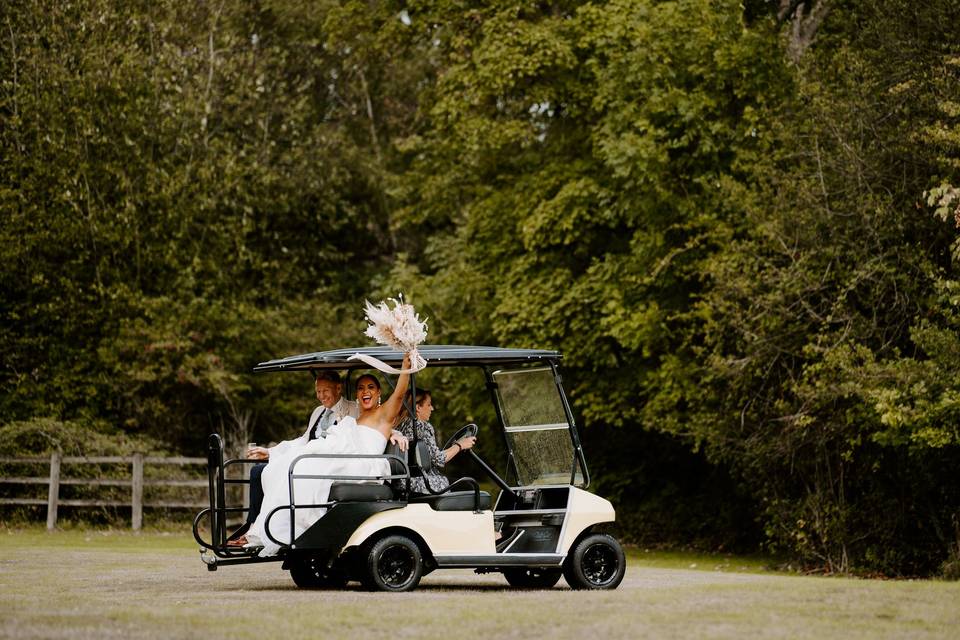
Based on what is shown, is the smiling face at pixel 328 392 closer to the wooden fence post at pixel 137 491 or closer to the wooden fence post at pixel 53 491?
the wooden fence post at pixel 137 491

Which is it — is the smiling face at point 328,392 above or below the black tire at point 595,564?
above

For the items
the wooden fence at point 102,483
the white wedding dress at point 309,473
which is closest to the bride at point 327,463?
the white wedding dress at point 309,473

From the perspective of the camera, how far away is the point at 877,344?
19.2m

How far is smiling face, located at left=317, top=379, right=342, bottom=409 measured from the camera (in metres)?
13.0

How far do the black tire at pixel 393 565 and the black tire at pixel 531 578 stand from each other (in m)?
1.42

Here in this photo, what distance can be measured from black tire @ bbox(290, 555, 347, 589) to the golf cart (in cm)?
1

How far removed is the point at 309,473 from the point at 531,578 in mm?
2593

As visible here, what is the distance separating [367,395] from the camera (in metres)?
12.3

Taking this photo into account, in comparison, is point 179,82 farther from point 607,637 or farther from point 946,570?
point 607,637

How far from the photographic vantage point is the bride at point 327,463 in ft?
39.0

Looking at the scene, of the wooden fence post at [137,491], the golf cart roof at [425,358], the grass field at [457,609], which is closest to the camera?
the grass field at [457,609]

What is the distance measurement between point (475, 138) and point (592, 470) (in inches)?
275

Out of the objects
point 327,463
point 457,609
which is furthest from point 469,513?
point 457,609

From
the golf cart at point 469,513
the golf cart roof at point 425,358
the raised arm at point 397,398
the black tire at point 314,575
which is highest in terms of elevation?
the golf cart roof at point 425,358
